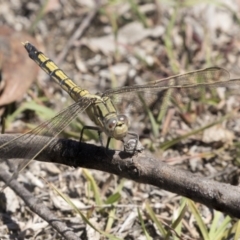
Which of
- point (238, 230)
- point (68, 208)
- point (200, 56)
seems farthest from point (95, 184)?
point (200, 56)

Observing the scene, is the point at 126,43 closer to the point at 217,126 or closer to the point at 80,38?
the point at 80,38

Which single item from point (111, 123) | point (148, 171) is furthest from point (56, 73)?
point (148, 171)

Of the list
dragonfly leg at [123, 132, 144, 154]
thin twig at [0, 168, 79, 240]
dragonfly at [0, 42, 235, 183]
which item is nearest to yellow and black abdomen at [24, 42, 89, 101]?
dragonfly at [0, 42, 235, 183]

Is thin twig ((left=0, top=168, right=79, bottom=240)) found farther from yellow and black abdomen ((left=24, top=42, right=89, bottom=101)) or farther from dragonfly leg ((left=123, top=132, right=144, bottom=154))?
yellow and black abdomen ((left=24, top=42, right=89, bottom=101))

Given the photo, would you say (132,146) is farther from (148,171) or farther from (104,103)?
(104,103)

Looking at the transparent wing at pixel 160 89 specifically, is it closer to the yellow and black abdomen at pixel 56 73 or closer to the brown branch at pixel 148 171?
the yellow and black abdomen at pixel 56 73

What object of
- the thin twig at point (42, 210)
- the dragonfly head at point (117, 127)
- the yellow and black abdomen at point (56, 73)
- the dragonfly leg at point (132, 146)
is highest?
the yellow and black abdomen at point (56, 73)

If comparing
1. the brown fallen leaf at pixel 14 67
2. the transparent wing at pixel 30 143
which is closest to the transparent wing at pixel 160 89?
the transparent wing at pixel 30 143

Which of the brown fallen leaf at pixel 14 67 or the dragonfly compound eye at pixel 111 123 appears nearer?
the dragonfly compound eye at pixel 111 123

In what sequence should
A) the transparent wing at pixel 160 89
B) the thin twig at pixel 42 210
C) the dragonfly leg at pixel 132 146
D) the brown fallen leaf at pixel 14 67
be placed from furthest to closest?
the brown fallen leaf at pixel 14 67 → the transparent wing at pixel 160 89 → the thin twig at pixel 42 210 → the dragonfly leg at pixel 132 146
